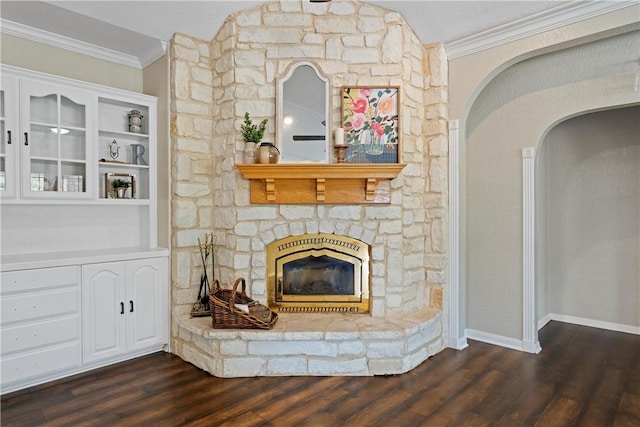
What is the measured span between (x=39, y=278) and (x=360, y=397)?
241 centimetres

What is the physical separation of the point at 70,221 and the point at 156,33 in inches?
70.2

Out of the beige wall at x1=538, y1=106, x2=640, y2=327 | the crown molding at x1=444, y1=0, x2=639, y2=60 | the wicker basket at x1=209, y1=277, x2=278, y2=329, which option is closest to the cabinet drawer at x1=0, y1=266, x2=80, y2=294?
the wicker basket at x1=209, y1=277, x2=278, y2=329

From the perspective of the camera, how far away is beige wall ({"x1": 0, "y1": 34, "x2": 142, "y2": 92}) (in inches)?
120

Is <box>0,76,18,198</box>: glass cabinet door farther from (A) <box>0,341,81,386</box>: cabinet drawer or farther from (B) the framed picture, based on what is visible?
(A) <box>0,341,81,386</box>: cabinet drawer

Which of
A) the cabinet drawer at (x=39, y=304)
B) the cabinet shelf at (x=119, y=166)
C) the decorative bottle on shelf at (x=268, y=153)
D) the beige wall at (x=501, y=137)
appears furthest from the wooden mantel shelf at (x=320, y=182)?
the cabinet drawer at (x=39, y=304)

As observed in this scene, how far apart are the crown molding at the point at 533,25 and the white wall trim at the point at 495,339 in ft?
8.50

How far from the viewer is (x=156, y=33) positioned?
10.6ft

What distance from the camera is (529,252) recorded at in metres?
3.37

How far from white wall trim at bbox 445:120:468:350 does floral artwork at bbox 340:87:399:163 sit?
622 mm

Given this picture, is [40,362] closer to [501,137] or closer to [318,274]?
[318,274]

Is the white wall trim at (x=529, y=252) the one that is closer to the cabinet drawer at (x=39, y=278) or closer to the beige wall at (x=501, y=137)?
the beige wall at (x=501, y=137)

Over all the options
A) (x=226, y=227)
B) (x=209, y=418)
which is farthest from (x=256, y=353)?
(x=226, y=227)

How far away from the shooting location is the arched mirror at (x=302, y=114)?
3.19 metres

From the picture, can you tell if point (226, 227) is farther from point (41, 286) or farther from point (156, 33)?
point (156, 33)
